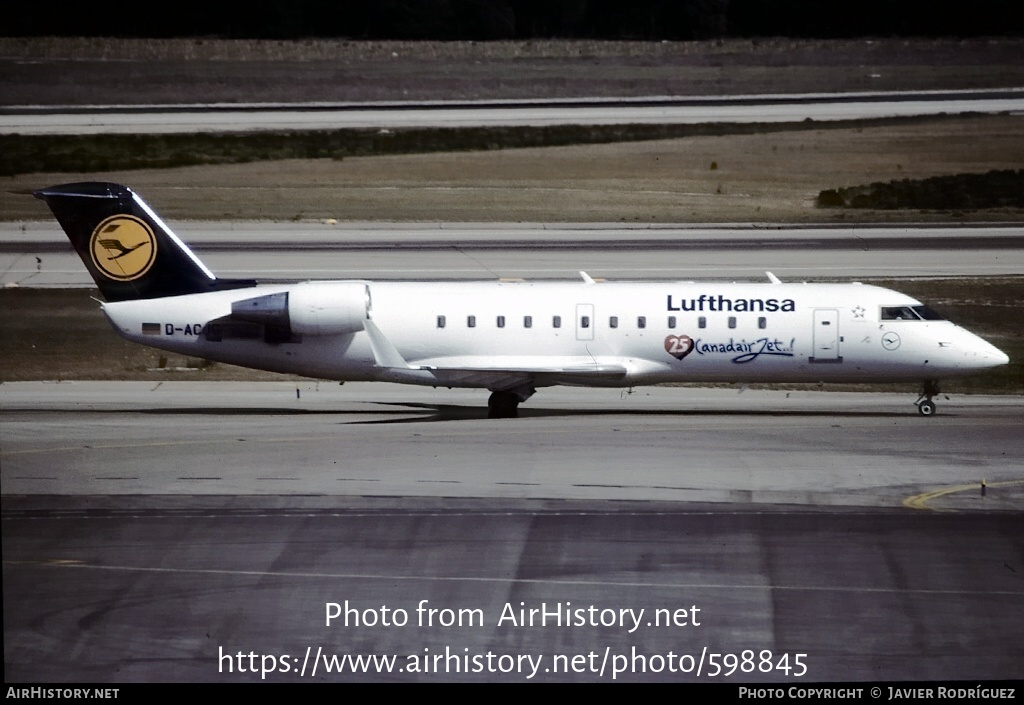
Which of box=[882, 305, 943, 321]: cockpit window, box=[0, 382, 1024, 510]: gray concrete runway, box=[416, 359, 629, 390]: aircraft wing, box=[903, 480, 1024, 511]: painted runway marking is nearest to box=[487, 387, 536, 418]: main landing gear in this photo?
box=[416, 359, 629, 390]: aircraft wing

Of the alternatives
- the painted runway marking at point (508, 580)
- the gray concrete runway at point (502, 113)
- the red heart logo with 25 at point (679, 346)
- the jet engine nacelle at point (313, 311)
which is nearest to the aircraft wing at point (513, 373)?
the red heart logo with 25 at point (679, 346)

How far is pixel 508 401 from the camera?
35.3 meters

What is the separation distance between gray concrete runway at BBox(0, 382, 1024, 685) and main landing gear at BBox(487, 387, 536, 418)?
88 centimetres

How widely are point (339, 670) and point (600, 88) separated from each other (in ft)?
251

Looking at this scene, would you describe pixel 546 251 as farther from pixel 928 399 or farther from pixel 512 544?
pixel 512 544

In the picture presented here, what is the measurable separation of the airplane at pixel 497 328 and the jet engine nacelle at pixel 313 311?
1.3 inches

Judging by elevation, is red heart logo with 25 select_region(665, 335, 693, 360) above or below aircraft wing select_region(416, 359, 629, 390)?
above

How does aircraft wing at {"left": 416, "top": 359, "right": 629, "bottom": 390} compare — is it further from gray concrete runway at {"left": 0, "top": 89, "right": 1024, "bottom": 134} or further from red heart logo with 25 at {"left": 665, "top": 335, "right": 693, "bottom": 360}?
gray concrete runway at {"left": 0, "top": 89, "right": 1024, "bottom": 134}

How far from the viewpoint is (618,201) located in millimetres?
64125

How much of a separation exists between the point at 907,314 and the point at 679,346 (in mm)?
5486

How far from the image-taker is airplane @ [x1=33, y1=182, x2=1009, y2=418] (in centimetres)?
3469

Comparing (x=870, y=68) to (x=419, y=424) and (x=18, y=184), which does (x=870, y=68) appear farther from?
(x=419, y=424)

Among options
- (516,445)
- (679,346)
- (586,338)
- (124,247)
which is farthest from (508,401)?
(124,247)

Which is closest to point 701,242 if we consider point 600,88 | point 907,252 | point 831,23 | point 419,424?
point 907,252
